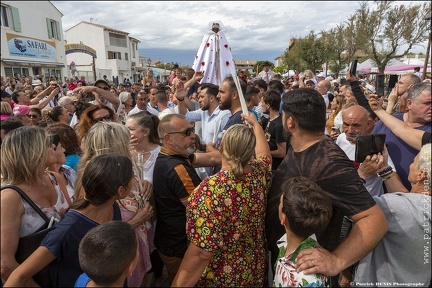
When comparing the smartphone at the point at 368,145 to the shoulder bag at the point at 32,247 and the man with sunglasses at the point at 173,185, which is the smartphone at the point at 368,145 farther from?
the shoulder bag at the point at 32,247

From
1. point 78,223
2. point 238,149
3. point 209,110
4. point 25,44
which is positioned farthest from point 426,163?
point 25,44

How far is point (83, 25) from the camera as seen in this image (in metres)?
48.4

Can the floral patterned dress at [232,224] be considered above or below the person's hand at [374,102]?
below

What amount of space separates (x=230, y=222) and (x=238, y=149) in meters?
0.46

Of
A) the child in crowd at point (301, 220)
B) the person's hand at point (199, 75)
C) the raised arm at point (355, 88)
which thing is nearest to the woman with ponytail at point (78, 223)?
the child in crowd at point (301, 220)

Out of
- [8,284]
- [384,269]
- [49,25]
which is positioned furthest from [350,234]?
[49,25]

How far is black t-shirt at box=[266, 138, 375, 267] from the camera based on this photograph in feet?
5.11

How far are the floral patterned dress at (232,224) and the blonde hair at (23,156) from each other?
3.45 feet

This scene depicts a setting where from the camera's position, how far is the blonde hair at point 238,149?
1751 mm

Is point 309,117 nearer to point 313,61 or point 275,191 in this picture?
point 275,191

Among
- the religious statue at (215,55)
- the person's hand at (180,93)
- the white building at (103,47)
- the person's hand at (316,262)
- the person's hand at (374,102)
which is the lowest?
the person's hand at (316,262)

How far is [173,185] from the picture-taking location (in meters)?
2.16

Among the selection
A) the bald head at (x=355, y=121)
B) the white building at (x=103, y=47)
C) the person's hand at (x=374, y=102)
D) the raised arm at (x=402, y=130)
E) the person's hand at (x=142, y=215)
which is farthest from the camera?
the white building at (x=103, y=47)

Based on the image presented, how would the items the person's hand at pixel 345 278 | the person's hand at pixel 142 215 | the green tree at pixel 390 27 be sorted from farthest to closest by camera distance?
the green tree at pixel 390 27 → the person's hand at pixel 345 278 → the person's hand at pixel 142 215
